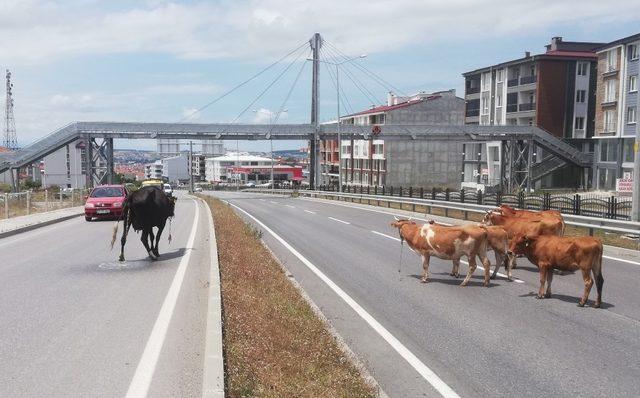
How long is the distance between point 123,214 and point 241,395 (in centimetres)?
908

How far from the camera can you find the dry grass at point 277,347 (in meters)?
5.50

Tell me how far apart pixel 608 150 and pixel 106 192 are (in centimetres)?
4621

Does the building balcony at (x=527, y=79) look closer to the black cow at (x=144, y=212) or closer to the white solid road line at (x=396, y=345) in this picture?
the white solid road line at (x=396, y=345)

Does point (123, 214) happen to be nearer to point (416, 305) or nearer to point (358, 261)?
point (358, 261)

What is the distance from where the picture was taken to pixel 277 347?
668cm

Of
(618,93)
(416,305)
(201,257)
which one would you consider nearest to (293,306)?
(416,305)

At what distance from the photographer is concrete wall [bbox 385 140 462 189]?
3578 inches

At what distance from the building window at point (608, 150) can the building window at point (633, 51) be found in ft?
24.2

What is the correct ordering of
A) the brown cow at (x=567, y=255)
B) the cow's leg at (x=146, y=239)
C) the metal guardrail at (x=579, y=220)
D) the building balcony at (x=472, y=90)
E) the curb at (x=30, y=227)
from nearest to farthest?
the brown cow at (x=567, y=255)
the cow's leg at (x=146, y=239)
the metal guardrail at (x=579, y=220)
the curb at (x=30, y=227)
the building balcony at (x=472, y=90)

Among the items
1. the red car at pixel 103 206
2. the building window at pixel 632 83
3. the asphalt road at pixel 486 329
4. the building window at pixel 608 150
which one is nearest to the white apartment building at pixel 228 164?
the building window at pixel 608 150

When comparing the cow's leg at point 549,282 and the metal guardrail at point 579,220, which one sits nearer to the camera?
the cow's leg at point 549,282

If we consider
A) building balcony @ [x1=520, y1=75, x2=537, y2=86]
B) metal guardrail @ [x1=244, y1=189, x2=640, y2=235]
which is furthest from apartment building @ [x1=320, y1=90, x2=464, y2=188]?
metal guardrail @ [x1=244, y1=189, x2=640, y2=235]

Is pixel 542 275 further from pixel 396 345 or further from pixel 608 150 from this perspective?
pixel 608 150

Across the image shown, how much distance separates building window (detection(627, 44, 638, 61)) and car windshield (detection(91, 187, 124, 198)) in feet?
145
